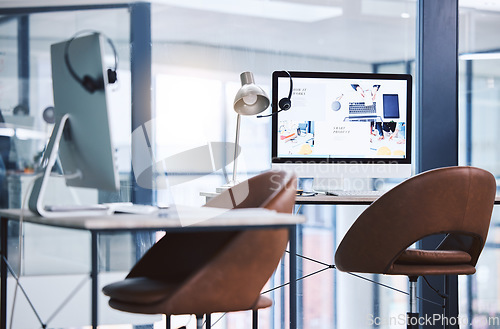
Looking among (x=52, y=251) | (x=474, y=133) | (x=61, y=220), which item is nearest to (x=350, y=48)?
(x=474, y=133)

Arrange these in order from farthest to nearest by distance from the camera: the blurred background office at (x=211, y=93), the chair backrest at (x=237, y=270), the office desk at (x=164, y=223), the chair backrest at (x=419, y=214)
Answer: the blurred background office at (x=211, y=93), the chair backrest at (x=419, y=214), the chair backrest at (x=237, y=270), the office desk at (x=164, y=223)

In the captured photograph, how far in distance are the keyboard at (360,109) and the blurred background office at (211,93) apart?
0.49m

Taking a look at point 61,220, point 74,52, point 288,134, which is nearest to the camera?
point 61,220

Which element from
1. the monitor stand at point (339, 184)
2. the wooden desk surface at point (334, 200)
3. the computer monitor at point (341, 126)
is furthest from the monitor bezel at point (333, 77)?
the wooden desk surface at point (334, 200)

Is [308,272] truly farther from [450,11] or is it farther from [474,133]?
[450,11]

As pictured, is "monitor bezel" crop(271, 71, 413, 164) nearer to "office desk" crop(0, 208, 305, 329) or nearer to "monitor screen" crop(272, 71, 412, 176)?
"monitor screen" crop(272, 71, 412, 176)

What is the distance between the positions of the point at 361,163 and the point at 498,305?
1313 millimetres

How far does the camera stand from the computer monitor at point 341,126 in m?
3.11

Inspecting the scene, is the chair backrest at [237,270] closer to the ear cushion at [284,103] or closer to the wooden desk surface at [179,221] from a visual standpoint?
the wooden desk surface at [179,221]

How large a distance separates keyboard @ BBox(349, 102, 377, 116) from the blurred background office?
19.2 inches

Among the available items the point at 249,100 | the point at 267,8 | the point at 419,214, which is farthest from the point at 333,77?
the point at 419,214

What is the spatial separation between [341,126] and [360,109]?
128 millimetres

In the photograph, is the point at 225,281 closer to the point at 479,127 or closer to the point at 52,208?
the point at 52,208

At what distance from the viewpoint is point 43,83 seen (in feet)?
11.2
